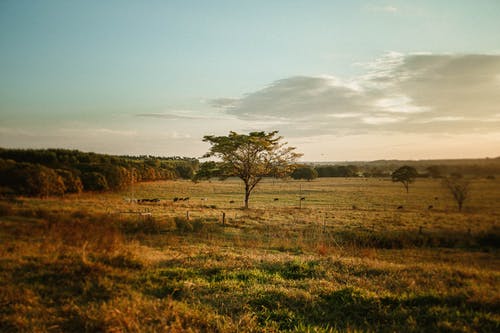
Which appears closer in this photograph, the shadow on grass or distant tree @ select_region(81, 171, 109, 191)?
the shadow on grass

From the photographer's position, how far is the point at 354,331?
460cm

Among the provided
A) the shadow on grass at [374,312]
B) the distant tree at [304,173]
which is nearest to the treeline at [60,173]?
the distant tree at [304,173]

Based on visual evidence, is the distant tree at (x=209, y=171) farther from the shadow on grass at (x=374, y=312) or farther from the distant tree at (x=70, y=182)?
the shadow on grass at (x=374, y=312)

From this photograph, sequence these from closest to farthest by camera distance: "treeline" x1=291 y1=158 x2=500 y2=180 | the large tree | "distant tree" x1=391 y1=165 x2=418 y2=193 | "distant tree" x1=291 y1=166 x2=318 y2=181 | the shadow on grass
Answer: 1. the shadow on grass
2. "treeline" x1=291 y1=158 x2=500 y2=180
3. the large tree
4. "distant tree" x1=391 y1=165 x2=418 y2=193
5. "distant tree" x1=291 y1=166 x2=318 y2=181

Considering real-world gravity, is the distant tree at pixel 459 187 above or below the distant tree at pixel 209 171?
below

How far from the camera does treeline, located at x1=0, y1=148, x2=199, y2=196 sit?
4903 cm

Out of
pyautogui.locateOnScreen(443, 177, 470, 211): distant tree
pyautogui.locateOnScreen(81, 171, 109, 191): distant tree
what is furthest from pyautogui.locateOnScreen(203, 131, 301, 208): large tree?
pyautogui.locateOnScreen(81, 171, 109, 191): distant tree

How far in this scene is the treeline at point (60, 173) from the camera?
161 feet

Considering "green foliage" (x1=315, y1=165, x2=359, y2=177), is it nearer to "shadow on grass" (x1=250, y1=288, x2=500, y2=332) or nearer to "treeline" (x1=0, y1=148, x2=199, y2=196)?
"treeline" (x1=0, y1=148, x2=199, y2=196)

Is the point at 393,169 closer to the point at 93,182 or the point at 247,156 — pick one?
the point at 247,156

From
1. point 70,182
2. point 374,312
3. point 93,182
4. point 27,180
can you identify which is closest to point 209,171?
point 27,180

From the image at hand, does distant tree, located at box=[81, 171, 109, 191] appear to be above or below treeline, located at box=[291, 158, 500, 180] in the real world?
below

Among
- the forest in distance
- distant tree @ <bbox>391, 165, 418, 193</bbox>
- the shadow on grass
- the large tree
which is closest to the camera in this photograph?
the shadow on grass

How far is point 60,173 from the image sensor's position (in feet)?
194
